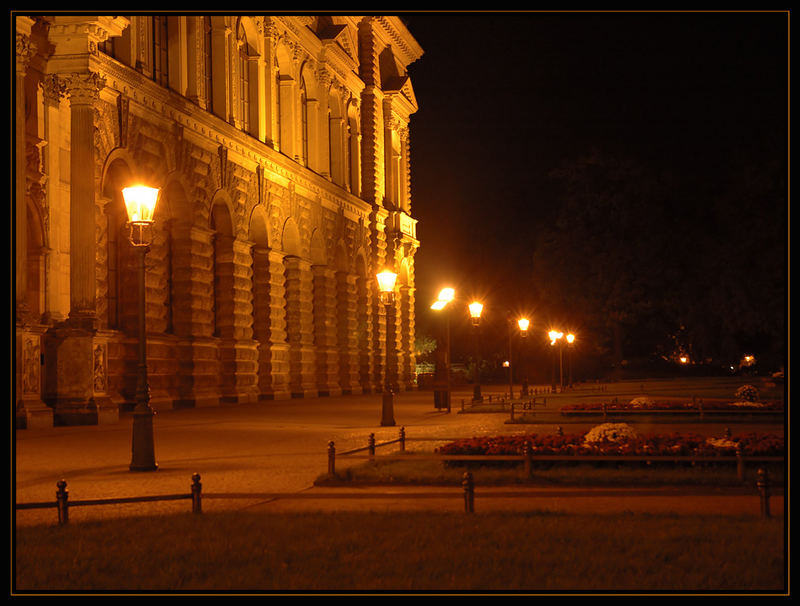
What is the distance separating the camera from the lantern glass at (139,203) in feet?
57.6

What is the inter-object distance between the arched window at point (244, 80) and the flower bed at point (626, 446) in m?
30.2

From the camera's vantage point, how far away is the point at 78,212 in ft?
93.2

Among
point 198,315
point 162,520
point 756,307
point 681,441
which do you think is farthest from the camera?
point 756,307

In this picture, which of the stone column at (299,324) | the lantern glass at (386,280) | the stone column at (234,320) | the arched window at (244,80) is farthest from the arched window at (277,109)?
the lantern glass at (386,280)

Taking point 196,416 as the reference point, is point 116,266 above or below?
above

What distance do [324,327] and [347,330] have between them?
4297 millimetres

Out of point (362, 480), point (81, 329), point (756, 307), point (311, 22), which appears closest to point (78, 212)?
point (81, 329)

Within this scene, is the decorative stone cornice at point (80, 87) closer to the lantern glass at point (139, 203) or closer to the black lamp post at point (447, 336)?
the lantern glass at point (139, 203)

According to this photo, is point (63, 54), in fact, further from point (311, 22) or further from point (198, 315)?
point (311, 22)

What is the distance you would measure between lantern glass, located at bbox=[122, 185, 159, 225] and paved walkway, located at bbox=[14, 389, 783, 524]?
3939 mm

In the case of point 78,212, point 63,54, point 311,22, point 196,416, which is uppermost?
point 311,22

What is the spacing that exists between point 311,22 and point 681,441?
41.7 m

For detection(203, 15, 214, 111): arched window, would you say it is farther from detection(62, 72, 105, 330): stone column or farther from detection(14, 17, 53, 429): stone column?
detection(14, 17, 53, 429): stone column

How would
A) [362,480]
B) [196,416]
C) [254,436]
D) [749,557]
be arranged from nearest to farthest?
[749,557], [362,480], [254,436], [196,416]
